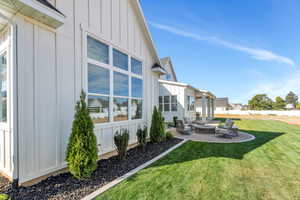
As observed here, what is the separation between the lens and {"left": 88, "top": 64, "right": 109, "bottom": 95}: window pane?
427 cm

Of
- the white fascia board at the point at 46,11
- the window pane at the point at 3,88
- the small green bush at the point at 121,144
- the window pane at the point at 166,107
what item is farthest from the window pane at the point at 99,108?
the window pane at the point at 166,107

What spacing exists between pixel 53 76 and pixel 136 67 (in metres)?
3.87

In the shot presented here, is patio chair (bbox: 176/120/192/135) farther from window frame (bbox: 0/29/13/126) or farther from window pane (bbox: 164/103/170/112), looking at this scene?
window frame (bbox: 0/29/13/126)

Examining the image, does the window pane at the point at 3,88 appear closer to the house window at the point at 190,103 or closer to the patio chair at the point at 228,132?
the patio chair at the point at 228,132

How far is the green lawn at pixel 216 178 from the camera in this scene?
9.00ft

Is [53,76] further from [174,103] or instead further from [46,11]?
[174,103]

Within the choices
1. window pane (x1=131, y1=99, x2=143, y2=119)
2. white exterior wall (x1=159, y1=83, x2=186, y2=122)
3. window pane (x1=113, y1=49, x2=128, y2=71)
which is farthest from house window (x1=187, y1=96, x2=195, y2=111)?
window pane (x1=113, y1=49, x2=128, y2=71)

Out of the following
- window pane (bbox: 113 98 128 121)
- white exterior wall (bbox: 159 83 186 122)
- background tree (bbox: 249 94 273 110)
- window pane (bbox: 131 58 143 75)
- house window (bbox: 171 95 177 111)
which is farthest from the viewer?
background tree (bbox: 249 94 273 110)

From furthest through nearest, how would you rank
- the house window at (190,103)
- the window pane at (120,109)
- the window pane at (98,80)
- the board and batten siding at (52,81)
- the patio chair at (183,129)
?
Result: the house window at (190,103), the patio chair at (183,129), the window pane at (120,109), the window pane at (98,80), the board and batten siding at (52,81)

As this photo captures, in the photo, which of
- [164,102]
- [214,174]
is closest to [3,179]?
[214,174]

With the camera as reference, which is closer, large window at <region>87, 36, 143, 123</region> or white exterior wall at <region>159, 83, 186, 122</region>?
large window at <region>87, 36, 143, 123</region>

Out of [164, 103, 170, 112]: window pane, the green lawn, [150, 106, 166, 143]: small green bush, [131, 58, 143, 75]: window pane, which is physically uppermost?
[131, 58, 143, 75]: window pane

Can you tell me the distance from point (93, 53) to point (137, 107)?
3299 mm

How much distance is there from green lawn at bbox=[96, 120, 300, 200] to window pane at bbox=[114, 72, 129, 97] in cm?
315
